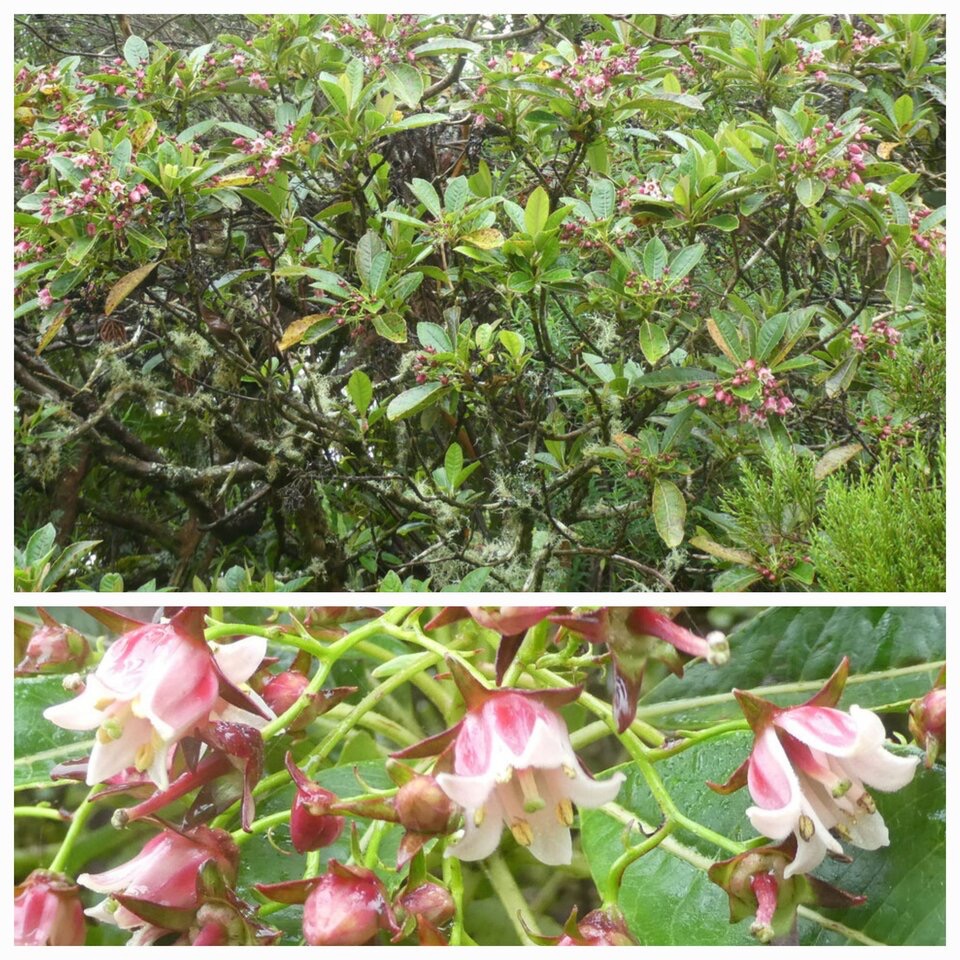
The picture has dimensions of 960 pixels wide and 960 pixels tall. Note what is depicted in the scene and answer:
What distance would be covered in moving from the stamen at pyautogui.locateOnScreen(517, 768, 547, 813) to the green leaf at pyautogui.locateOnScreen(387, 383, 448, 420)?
62cm

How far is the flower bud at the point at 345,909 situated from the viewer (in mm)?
437

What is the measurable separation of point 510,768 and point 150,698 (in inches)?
6.8

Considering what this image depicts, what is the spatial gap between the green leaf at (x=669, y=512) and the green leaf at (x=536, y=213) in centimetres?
33

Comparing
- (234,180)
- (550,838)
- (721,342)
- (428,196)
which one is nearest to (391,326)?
(428,196)

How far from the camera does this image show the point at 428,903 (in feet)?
1.50

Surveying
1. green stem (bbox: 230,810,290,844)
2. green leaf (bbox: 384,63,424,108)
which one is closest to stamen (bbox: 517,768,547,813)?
green stem (bbox: 230,810,290,844)

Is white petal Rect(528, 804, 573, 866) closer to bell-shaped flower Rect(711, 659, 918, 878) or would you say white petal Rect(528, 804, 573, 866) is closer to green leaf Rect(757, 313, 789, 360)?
bell-shaped flower Rect(711, 659, 918, 878)

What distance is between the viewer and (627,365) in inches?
46.8

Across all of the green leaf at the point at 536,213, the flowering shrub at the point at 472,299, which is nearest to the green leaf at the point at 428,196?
the flowering shrub at the point at 472,299

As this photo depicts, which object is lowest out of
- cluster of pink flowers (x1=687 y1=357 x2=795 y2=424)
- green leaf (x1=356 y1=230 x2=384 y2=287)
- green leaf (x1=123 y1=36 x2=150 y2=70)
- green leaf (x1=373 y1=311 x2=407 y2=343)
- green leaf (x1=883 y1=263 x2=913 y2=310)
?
cluster of pink flowers (x1=687 y1=357 x2=795 y2=424)

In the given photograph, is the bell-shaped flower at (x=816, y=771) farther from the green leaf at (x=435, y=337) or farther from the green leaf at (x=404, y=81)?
the green leaf at (x=404, y=81)

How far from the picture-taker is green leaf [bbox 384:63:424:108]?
44.4 inches

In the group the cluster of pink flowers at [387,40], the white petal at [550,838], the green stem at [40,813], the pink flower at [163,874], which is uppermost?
the cluster of pink flowers at [387,40]
